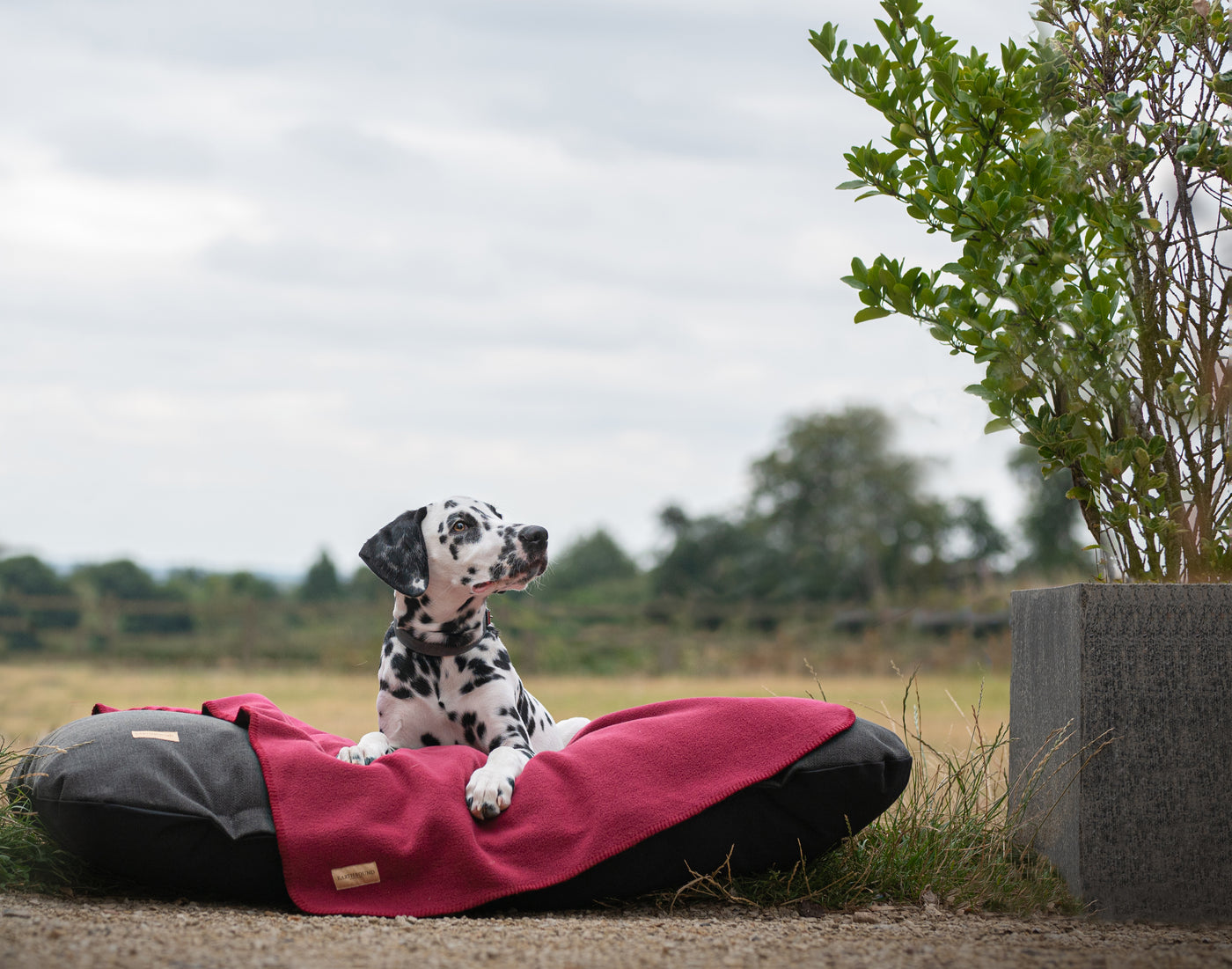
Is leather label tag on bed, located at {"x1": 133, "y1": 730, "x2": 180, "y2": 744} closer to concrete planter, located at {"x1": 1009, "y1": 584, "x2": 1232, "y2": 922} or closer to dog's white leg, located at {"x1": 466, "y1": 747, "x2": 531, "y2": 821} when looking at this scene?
dog's white leg, located at {"x1": 466, "y1": 747, "x2": 531, "y2": 821}

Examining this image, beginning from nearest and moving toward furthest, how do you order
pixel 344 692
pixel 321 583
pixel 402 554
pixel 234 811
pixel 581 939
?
pixel 581 939 → pixel 234 811 → pixel 402 554 → pixel 344 692 → pixel 321 583

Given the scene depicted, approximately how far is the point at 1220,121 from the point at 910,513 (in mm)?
31124

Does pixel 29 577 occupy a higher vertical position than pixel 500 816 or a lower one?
higher

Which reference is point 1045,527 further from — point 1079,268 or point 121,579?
point 1079,268

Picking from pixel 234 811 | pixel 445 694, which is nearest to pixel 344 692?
pixel 445 694

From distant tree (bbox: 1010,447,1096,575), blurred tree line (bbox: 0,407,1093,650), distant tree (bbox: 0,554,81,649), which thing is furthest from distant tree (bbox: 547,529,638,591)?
distant tree (bbox: 0,554,81,649)

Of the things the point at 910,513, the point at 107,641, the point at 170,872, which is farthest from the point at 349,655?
the point at 910,513

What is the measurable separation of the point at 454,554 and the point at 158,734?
3.74 ft

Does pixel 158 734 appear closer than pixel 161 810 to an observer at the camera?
No

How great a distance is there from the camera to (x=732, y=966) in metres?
2.64

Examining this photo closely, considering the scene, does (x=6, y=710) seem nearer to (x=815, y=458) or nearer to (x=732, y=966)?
(x=732, y=966)

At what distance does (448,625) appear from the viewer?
4.06 meters

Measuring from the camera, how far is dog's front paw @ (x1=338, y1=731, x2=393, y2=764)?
12.6ft

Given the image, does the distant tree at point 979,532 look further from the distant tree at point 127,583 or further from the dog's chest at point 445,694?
the dog's chest at point 445,694
